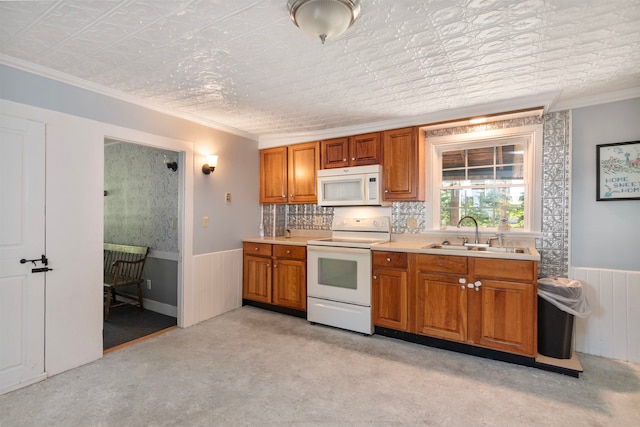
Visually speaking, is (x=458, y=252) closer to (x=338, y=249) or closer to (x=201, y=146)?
(x=338, y=249)

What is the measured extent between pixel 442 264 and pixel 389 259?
50 cm

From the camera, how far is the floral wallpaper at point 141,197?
3.96m

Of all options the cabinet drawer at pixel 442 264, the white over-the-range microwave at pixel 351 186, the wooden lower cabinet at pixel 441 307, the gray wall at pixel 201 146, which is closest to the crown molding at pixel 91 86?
the gray wall at pixel 201 146

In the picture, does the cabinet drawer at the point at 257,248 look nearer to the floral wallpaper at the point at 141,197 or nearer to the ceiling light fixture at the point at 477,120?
the floral wallpaper at the point at 141,197

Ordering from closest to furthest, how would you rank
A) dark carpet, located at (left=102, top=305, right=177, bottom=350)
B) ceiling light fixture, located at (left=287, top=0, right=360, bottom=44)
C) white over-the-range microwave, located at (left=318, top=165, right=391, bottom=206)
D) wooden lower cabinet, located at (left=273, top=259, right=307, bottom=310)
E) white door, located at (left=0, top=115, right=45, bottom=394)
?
ceiling light fixture, located at (left=287, top=0, right=360, bottom=44) < white door, located at (left=0, top=115, right=45, bottom=394) < dark carpet, located at (left=102, top=305, right=177, bottom=350) < white over-the-range microwave, located at (left=318, top=165, right=391, bottom=206) < wooden lower cabinet, located at (left=273, top=259, right=307, bottom=310)

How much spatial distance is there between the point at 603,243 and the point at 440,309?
155 cm

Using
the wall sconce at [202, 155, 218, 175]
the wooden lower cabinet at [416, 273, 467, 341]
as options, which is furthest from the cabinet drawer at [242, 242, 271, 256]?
the wooden lower cabinet at [416, 273, 467, 341]

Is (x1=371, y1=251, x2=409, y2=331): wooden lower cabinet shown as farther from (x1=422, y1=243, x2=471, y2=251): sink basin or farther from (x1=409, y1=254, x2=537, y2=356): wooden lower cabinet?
(x1=422, y1=243, x2=471, y2=251): sink basin

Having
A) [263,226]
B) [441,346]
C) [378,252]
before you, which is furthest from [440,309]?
[263,226]

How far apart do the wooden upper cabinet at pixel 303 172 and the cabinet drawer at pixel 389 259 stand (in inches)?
46.6

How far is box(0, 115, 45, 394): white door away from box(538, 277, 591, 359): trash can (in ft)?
13.0

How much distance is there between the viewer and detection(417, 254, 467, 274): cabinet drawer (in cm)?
276

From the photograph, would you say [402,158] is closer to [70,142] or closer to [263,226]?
[263,226]

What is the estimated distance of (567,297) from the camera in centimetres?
253
